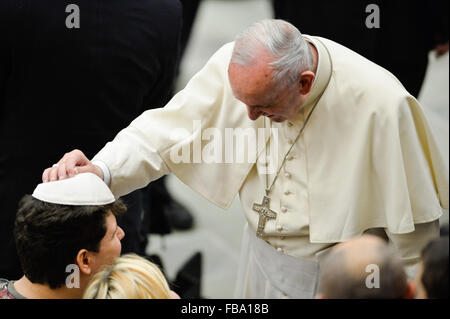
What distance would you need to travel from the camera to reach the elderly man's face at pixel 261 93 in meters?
2.56

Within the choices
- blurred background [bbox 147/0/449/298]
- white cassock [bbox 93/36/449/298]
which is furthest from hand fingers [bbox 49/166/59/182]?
blurred background [bbox 147/0/449/298]

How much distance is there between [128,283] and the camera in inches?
90.1

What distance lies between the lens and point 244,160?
2.97m

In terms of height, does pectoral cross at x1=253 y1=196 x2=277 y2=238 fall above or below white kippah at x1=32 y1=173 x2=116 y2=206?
below

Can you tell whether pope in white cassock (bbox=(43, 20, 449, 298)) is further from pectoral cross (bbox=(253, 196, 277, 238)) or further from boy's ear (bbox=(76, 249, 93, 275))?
boy's ear (bbox=(76, 249, 93, 275))

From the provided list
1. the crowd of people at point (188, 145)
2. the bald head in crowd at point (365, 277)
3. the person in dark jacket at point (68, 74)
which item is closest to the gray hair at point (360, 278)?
the bald head in crowd at point (365, 277)

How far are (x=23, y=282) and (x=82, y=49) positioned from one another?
952 millimetres

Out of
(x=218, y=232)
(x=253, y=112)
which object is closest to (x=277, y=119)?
(x=253, y=112)

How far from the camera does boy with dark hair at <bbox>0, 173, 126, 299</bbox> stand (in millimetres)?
2469

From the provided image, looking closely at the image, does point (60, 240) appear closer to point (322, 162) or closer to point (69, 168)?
point (69, 168)

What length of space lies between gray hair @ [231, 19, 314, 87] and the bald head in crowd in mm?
736

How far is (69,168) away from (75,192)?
15cm
